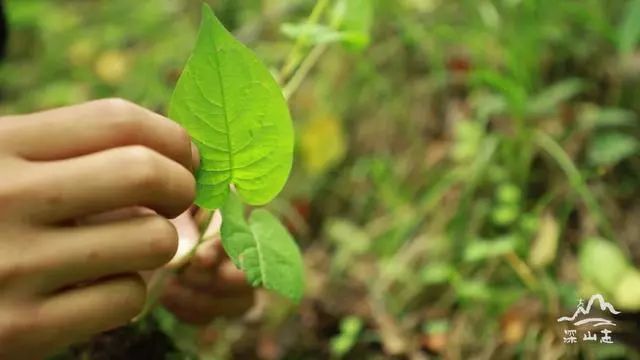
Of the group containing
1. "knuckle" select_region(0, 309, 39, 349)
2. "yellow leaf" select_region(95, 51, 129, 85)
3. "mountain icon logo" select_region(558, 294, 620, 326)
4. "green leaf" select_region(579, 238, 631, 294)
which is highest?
"yellow leaf" select_region(95, 51, 129, 85)

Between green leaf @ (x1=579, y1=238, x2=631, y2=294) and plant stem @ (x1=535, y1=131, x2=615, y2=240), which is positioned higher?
plant stem @ (x1=535, y1=131, x2=615, y2=240)

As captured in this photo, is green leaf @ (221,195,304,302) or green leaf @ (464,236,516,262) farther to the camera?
green leaf @ (464,236,516,262)

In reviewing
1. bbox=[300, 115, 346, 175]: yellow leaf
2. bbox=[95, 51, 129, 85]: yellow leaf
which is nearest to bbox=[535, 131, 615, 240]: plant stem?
bbox=[300, 115, 346, 175]: yellow leaf

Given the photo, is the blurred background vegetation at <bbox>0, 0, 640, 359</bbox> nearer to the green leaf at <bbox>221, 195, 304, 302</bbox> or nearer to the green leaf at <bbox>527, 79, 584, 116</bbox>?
the green leaf at <bbox>527, 79, 584, 116</bbox>

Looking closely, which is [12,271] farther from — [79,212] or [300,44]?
[300,44]

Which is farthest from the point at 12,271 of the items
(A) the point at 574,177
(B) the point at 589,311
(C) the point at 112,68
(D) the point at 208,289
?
(C) the point at 112,68

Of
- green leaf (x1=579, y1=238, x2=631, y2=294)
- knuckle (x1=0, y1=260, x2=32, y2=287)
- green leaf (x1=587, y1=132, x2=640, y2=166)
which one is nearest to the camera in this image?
knuckle (x1=0, y1=260, x2=32, y2=287)

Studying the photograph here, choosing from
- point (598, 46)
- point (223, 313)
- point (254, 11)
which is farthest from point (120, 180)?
point (254, 11)

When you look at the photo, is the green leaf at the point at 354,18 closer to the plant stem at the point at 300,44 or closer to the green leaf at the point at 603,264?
the plant stem at the point at 300,44

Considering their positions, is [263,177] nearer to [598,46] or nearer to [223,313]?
[223,313]
